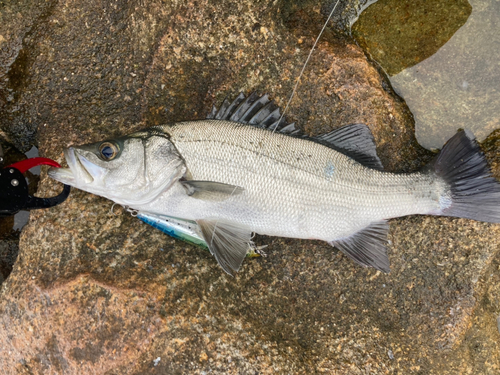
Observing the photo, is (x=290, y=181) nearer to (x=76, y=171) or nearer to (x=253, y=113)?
(x=253, y=113)

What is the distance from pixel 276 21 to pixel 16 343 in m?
2.92

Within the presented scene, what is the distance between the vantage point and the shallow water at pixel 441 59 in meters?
2.73

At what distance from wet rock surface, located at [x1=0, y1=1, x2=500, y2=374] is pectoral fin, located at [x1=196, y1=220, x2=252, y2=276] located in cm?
18

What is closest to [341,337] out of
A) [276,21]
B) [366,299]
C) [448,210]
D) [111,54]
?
[366,299]

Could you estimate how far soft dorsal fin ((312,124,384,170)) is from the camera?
2.44 m

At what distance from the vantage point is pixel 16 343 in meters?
2.22

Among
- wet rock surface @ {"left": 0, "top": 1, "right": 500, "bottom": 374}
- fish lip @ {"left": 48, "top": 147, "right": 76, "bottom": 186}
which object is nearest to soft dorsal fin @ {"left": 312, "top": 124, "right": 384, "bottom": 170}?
wet rock surface @ {"left": 0, "top": 1, "right": 500, "bottom": 374}

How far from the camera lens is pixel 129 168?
2.22 metres

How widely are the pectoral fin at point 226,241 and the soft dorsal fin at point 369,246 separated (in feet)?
2.17

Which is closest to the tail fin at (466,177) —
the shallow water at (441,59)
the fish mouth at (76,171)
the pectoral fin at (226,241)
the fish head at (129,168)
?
the shallow water at (441,59)

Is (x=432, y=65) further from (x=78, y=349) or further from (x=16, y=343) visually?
(x=16, y=343)

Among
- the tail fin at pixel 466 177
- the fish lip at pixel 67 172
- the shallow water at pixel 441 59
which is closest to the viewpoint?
the fish lip at pixel 67 172

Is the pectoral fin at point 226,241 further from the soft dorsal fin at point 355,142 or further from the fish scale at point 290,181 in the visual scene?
the soft dorsal fin at point 355,142

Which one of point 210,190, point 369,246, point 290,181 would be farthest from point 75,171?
point 369,246
